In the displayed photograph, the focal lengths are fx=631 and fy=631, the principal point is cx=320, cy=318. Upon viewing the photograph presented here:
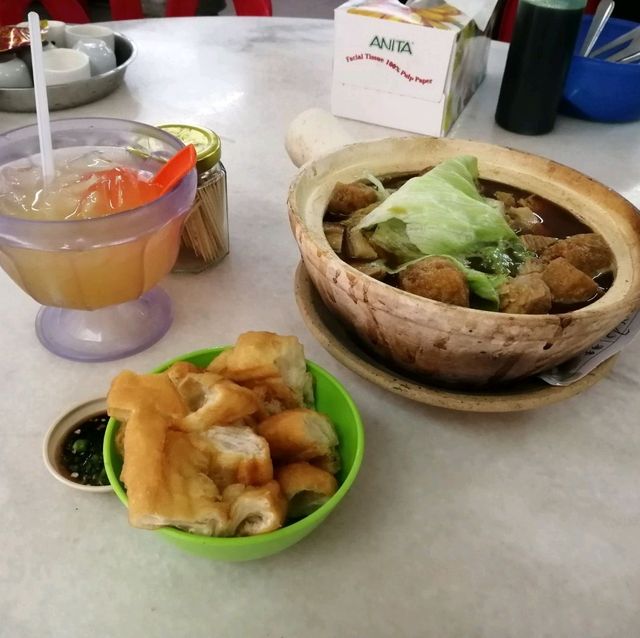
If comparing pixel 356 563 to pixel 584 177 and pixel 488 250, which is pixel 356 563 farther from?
pixel 584 177

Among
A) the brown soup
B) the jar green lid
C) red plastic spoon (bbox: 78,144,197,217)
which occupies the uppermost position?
red plastic spoon (bbox: 78,144,197,217)

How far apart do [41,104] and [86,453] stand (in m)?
0.42

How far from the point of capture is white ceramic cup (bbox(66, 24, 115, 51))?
152cm

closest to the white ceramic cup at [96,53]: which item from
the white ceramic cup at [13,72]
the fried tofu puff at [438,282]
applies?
the white ceramic cup at [13,72]

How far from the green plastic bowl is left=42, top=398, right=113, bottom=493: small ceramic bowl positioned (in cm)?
7

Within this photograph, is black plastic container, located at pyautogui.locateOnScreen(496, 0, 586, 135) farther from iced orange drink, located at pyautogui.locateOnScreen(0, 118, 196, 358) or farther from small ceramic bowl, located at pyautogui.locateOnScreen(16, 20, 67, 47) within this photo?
small ceramic bowl, located at pyautogui.locateOnScreen(16, 20, 67, 47)

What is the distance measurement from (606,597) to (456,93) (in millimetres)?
1145

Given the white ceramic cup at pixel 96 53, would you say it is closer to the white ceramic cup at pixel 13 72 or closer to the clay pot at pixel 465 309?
the white ceramic cup at pixel 13 72

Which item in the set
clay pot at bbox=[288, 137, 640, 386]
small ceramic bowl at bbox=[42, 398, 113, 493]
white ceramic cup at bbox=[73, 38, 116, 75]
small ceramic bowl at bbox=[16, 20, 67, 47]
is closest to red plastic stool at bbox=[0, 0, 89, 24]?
small ceramic bowl at bbox=[16, 20, 67, 47]

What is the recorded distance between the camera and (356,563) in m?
0.62

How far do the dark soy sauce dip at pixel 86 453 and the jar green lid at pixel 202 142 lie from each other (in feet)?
1.27

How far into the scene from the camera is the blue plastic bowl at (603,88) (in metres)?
1.43

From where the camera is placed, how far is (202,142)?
0.93m

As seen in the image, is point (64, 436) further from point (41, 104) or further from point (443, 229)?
point (443, 229)
